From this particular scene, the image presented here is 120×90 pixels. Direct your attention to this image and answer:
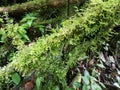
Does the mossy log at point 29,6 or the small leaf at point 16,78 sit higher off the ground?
the mossy log at point 29,6

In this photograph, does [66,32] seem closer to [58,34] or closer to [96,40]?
[58,34]

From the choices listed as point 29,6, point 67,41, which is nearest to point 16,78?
point 67,41

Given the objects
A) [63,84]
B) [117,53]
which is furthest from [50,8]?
[63,84]

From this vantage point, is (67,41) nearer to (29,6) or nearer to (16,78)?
(16,78)

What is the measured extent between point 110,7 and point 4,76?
3.00ft

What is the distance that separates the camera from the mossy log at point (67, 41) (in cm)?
188

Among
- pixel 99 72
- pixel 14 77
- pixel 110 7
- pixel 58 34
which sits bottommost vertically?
pixel 99 72

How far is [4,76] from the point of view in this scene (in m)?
2.05

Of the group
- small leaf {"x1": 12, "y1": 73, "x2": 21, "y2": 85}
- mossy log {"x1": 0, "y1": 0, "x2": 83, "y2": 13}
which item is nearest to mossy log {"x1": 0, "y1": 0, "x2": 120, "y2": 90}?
small leaf {"x1": 12, "y1": 73, "x2": 21, "y2": 85}

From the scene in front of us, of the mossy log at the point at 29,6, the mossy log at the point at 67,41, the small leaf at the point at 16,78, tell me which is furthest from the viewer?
the mossy log at the point at 29,6

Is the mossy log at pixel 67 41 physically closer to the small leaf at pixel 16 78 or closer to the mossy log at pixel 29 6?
the small leaf at pixel 16 78

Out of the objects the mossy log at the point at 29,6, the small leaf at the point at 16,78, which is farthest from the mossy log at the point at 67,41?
the mossy log at the point at 29,6

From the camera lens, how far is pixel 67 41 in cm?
190

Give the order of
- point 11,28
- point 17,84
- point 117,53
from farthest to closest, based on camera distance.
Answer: point 117,53
point 17,84
point 11,28
